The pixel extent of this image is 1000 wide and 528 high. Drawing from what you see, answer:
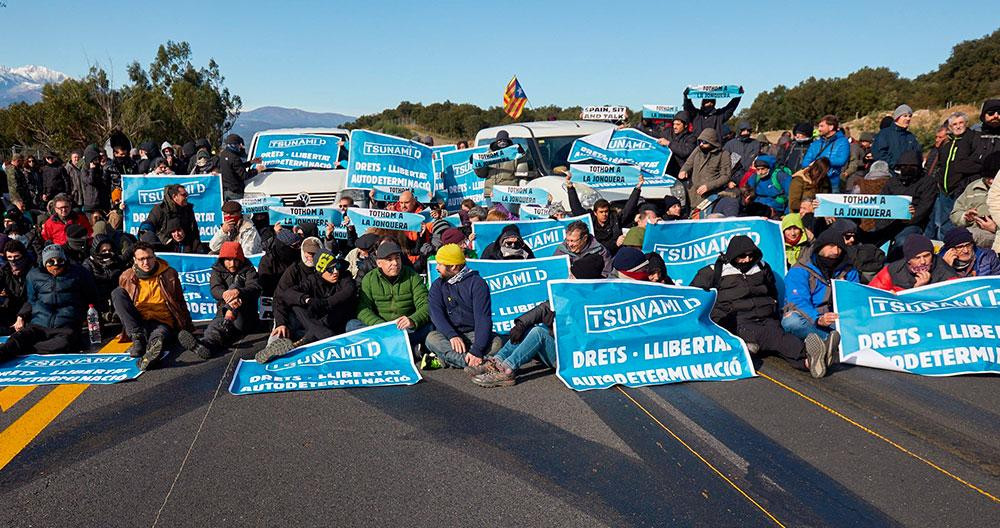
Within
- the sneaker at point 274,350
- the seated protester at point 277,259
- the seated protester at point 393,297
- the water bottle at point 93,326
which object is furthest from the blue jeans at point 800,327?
the water bottle at point 93,326

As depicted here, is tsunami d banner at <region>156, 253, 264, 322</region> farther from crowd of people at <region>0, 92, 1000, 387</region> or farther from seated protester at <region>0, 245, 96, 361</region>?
seated protester at <region>0, 245, 96, 361</region>

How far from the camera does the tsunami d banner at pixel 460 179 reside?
495 inches

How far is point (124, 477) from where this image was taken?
4551 millimetres

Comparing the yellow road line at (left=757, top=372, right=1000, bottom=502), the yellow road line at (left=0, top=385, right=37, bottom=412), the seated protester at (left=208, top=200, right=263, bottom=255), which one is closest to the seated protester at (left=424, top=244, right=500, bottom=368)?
the yellow road line at (left=757, top=372, right=1000, bottom=502)

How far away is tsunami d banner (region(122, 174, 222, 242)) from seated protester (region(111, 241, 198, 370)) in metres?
3.84

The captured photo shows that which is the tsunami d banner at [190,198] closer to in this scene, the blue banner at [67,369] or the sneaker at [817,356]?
the blue banner at [67,369]

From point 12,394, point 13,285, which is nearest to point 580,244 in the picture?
point 12,394

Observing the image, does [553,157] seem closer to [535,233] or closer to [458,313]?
[535,233]

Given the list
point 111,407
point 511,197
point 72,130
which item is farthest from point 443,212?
point 72,130

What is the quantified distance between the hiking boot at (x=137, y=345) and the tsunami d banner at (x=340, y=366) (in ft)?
4.23

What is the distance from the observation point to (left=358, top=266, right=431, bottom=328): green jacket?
23.4ft

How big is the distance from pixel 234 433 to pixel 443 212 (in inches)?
226

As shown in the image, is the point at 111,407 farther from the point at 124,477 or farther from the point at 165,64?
the point at 165,64

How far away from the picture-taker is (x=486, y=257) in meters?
8.48
